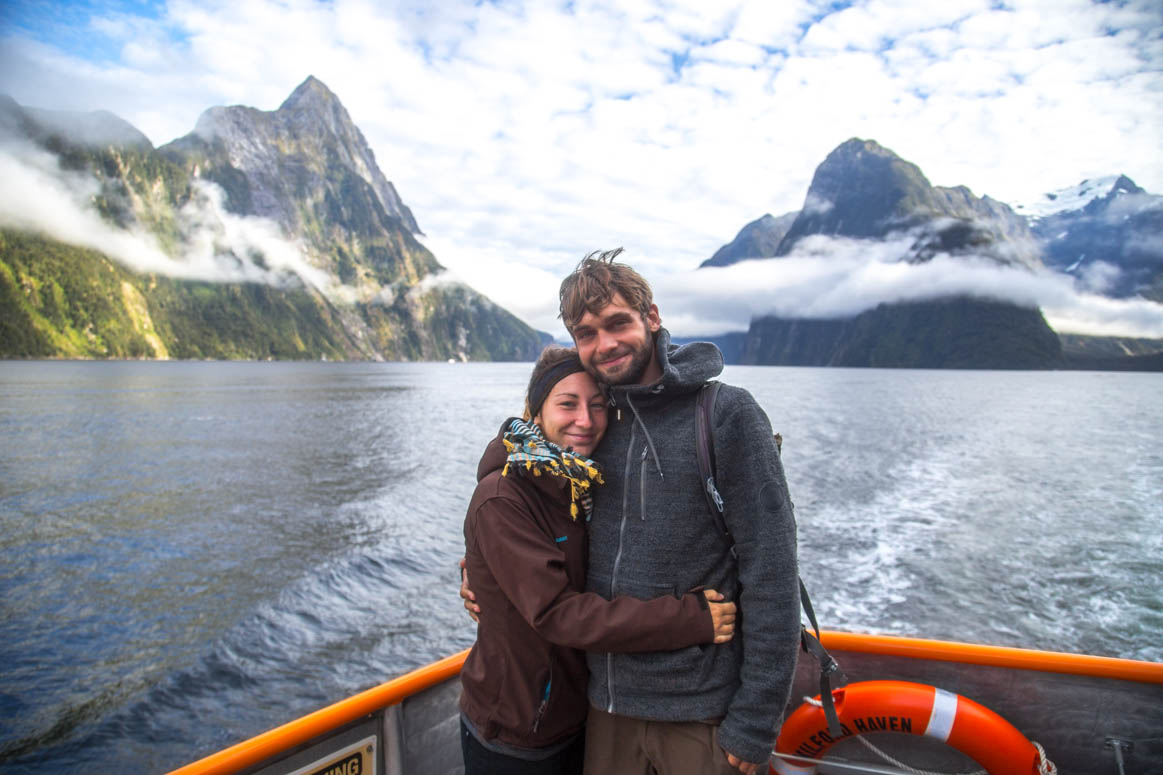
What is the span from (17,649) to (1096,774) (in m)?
13.7

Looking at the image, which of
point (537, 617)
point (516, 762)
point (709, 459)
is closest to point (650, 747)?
point (516, 762)

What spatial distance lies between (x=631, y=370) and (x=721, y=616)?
1.03 m

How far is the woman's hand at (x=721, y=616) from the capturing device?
2.27m

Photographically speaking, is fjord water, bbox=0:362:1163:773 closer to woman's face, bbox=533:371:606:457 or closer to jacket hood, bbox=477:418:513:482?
jacket hood, bbox=477:418:513:482

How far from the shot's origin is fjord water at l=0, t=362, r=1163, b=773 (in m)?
8.79

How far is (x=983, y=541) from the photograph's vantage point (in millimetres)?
16219

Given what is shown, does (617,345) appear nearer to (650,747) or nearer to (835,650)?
(650,747)

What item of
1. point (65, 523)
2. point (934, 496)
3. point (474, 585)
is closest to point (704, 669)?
point (474, 585)

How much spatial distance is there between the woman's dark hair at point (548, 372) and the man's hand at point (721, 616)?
3.55ft

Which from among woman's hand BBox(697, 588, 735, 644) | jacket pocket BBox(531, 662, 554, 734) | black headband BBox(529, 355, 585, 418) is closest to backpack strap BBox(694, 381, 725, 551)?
woman's hand BBox(697, 588, 735, 644)

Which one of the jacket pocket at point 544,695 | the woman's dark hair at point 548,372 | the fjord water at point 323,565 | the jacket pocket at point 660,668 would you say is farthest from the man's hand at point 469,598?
the fjord water at point 323,565

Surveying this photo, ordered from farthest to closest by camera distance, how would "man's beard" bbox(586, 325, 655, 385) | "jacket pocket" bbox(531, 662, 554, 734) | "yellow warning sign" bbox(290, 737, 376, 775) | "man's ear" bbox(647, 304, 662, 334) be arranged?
"yellow warning sign" bbox(290, 737, 376, 775), "man's ear" bbox(647, 304, 662, 334), "man's beard" bbox(586, 325, 655, 385), "jacket pocket" bbox(531, 662, 554, 734)

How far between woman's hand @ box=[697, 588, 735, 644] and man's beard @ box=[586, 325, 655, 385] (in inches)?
35.4

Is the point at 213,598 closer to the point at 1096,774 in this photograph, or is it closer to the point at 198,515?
the point at 198,515
